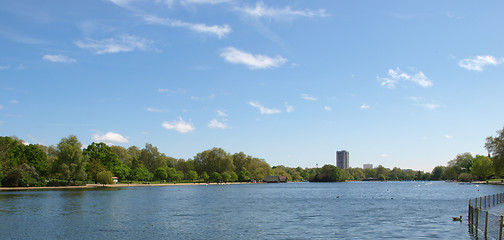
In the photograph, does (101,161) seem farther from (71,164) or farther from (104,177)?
(71,164)

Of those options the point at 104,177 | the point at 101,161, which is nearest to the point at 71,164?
the point at 104,177

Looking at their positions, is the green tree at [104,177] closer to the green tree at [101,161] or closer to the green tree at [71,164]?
the green tree at [101,161]

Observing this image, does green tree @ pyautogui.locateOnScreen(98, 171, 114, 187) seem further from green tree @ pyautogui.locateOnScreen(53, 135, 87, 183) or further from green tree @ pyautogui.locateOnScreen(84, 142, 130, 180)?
green tree @ pyautogui.locateOnScreen(53, 135, 87, 183)

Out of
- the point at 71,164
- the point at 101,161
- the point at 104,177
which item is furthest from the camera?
the point at 101,161

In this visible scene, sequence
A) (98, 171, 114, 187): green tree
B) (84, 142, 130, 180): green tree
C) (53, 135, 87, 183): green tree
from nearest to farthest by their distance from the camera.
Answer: (53, 135, 87, 183): green tree, (98, 171, 114, 187): green tree, (84, 142, 130, 180): green tree

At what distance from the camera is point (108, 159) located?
541ft

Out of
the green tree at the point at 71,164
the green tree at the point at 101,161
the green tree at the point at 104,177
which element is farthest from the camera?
the green tree at the point at 101,161

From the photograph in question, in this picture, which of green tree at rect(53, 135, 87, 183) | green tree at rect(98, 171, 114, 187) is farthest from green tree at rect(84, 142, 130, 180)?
green tree at rect(53, 135, 87, 183)

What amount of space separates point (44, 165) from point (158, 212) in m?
105

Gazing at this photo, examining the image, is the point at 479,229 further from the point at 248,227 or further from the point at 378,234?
the point at 248,227

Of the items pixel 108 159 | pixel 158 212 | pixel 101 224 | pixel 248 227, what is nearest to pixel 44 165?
pixel 108 159

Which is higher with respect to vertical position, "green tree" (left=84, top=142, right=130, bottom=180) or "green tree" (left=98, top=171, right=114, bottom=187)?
"green tree" (left=84, top=142, right=130, bottom=180)

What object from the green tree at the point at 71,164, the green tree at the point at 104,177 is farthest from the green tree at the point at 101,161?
the green tree at the point at 71,164

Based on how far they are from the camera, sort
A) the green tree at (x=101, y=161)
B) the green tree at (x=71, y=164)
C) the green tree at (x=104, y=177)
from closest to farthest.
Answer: the green tree at (x=71, y=164)
the green tree at (x=104, y=177)
the green tree at (x=101, y=161)
